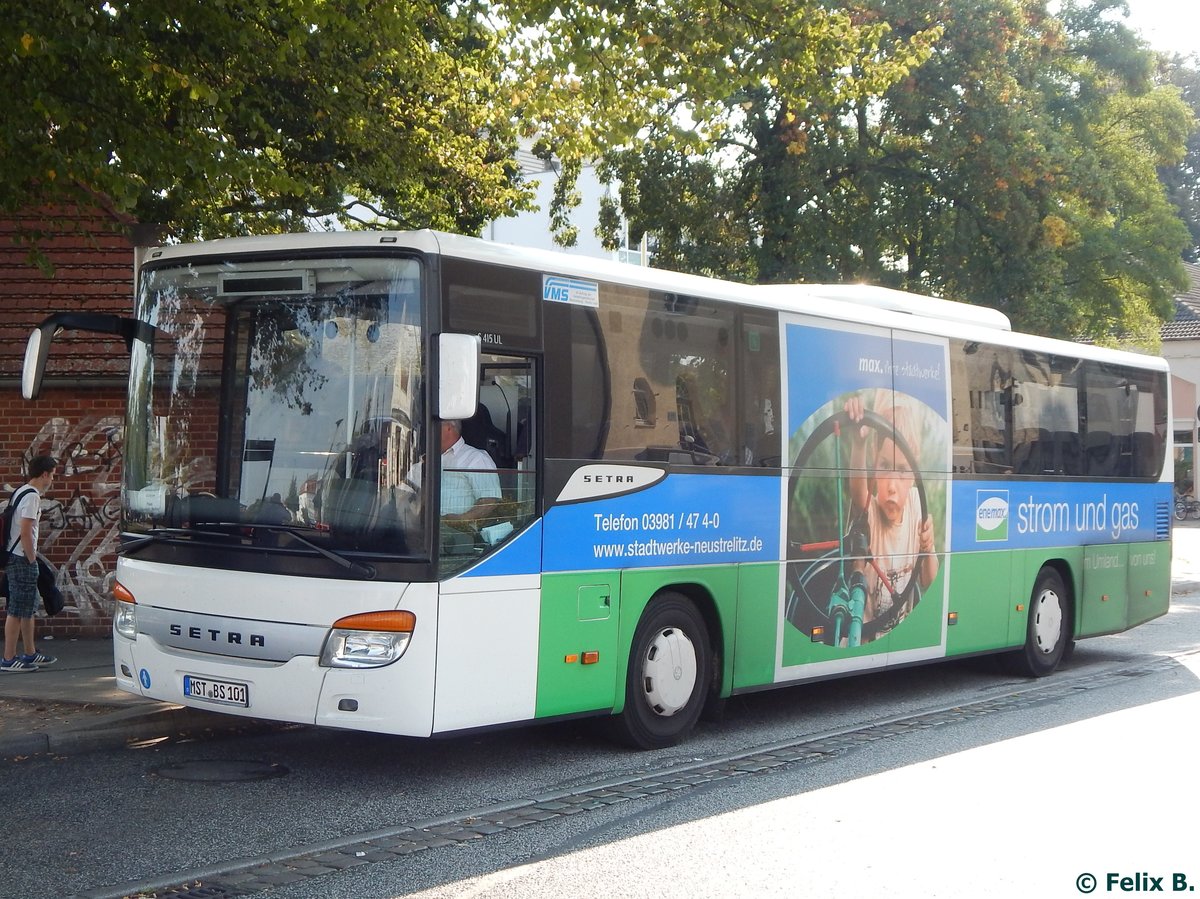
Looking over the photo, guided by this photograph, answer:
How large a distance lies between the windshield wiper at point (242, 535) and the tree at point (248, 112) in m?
3.21

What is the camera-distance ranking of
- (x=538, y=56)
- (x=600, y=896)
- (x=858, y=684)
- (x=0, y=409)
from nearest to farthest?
(x=600, y=896), (x=858, y=684), (x=0, y=409), (x=538, y=56)

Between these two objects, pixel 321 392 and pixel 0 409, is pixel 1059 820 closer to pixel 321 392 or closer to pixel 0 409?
pixel 321 392

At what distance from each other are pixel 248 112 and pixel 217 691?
605 cm

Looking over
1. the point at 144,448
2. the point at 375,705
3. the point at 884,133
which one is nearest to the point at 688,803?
the point at 375,705

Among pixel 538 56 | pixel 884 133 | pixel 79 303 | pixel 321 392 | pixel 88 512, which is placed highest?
pixel 884 133

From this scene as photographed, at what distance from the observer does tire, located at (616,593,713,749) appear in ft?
29.3

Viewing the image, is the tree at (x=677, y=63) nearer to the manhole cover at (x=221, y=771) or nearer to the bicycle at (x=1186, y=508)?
the manhole cover at (x=221, y=771)

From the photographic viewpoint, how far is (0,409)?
1410cm

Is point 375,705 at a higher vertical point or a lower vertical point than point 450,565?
lower

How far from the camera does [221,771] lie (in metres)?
8.30

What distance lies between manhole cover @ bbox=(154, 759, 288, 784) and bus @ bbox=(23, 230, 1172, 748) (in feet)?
1.72

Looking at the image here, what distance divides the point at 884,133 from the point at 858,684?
45.5ft

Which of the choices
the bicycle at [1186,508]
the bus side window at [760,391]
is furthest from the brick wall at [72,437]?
the bicycle at [1186,508]

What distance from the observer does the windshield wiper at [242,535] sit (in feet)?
24.4
